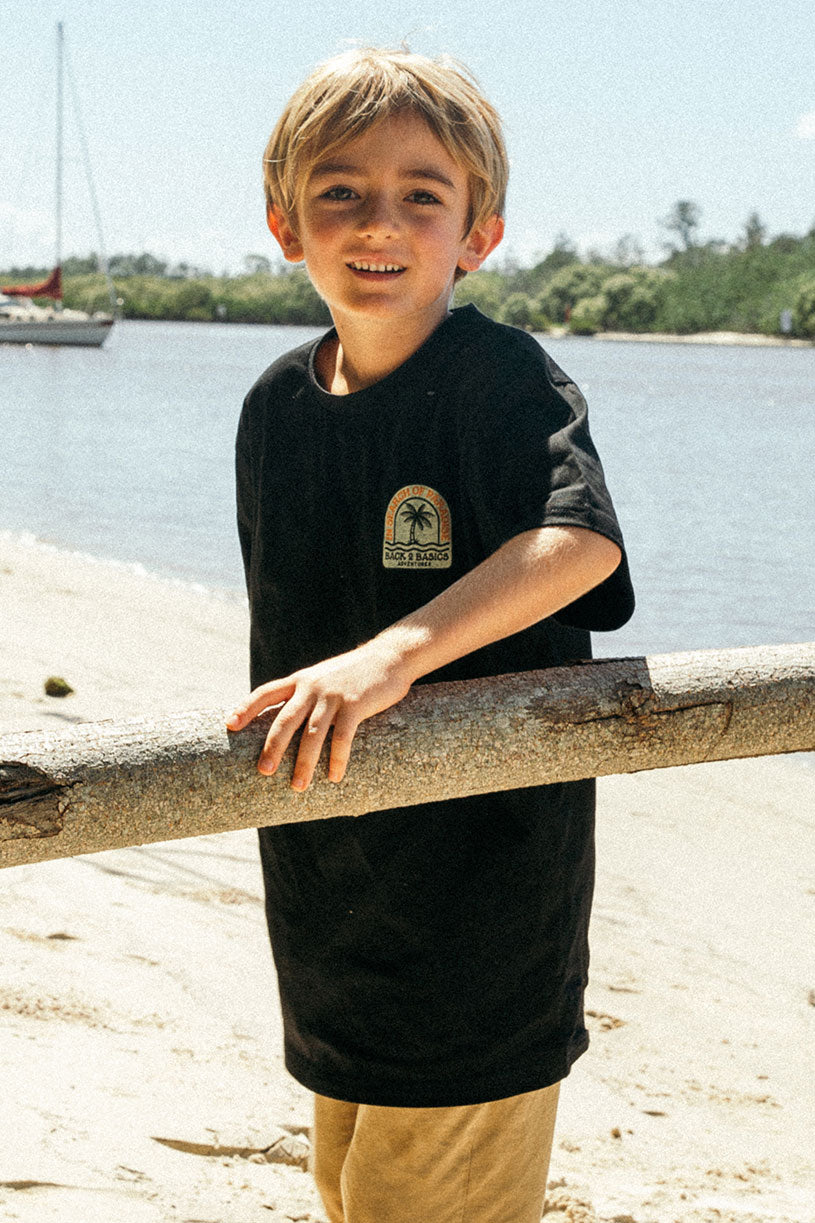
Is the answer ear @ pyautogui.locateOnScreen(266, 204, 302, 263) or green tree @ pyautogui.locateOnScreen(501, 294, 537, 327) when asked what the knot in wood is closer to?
ear @ pyautogui.locateOnScreen(266, 204, 302, 263)

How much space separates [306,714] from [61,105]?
1929 inches

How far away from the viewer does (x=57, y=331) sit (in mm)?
58594

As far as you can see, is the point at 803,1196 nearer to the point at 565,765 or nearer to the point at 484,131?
the point at 565,765

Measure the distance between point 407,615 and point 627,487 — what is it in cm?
1714

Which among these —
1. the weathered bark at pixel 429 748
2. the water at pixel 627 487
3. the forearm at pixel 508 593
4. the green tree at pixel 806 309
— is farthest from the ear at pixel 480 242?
the green tree at pixel 806 309

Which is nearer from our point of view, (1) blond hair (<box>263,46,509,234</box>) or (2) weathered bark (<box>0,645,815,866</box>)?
(2) weathered bark (<box>0,645,815,866</box>)

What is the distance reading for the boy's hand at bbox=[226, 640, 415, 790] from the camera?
120 centimetres

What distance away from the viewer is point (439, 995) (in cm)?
161

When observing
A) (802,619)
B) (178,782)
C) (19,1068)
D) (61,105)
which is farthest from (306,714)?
(61,105)

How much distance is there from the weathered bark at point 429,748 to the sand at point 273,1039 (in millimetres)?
630

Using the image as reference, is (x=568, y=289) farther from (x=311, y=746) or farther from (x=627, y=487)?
(x=311, y=746)

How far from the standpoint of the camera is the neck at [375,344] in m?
1.67

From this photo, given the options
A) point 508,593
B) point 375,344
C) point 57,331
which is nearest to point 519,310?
point 57,331

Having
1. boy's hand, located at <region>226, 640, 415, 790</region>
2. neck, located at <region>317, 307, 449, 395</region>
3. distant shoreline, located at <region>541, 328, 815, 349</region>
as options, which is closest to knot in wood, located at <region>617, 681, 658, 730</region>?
boy's hand, located at <region>226, 640, 415, 790</region>
